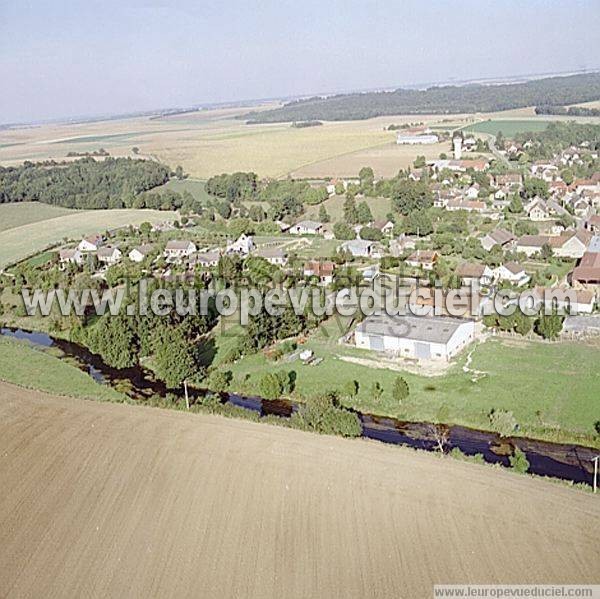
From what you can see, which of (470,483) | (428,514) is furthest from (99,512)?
(470,483)

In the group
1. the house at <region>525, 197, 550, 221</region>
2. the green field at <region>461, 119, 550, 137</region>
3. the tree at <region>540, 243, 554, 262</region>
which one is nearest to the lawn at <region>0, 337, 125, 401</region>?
the tree at <region>540, 243, 554, 262</region>

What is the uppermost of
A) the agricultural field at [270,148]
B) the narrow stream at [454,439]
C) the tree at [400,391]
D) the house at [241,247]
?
the agricultural field at [270,148]

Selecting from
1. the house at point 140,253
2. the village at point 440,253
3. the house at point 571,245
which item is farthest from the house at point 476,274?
the house at point 140,253

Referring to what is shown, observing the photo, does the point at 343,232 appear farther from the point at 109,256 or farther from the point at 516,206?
the point at 109,256

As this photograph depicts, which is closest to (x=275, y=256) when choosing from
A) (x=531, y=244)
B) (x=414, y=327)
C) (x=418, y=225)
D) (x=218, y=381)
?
(x=418, y=225)

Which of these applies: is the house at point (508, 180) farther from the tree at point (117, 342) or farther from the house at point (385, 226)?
the tree at point (117, 342)

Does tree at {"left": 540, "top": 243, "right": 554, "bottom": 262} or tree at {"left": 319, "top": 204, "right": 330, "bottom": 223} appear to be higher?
tree at {"left": 319, "top": 204, "right": 330, "bottom": 223}

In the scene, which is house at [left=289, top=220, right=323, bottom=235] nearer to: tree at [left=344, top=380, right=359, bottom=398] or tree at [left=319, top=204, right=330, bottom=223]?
tree at [left=319, top=204, right=330, bottom=223]
